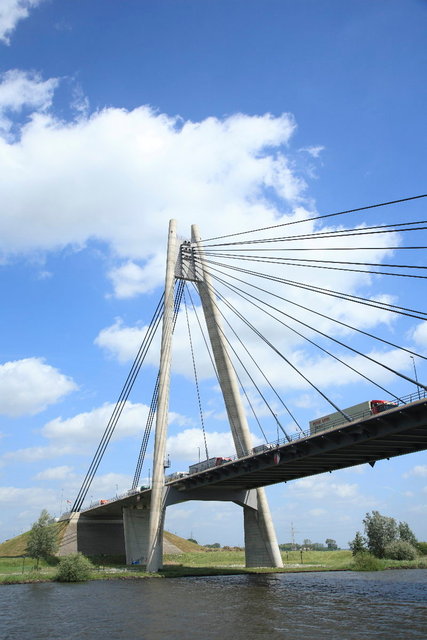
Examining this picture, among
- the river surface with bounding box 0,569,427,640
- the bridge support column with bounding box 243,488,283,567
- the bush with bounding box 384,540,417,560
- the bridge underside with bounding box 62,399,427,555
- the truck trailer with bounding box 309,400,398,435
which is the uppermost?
the truck trailer with bounding box 309,400,398,435

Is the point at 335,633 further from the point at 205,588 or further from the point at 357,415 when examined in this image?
the point at 205,588

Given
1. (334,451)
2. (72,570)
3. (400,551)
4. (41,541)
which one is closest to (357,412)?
(334,451)

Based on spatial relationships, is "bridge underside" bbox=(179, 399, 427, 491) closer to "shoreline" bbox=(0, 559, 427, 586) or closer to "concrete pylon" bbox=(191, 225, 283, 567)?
"concrete pylon" bbox=(191, 225, 283, 567)

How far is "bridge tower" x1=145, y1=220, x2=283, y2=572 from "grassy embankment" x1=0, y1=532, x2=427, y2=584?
2778mm

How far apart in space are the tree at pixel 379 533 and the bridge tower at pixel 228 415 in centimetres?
1677

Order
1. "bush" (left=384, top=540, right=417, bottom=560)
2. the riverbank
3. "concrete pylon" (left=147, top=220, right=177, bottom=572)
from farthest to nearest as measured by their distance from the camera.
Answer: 1. "bush" (left=384, top=540, right=417, bottom=560)
2. "concrete pylon" (left=147, top=220, right=177, bottom=572)
3. the riverbank

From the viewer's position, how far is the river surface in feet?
83.5

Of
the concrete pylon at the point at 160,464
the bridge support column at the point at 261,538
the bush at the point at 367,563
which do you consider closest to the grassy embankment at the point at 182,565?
the bush at the point at 367,563

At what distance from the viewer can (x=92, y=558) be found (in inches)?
3295

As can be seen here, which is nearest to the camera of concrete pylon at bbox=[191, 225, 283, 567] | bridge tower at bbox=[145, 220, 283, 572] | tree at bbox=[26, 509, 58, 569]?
bridge tower at bbox=[145, 220, 283, 572]

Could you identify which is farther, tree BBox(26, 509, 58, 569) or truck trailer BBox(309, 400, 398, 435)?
tree BBox(26, 509, 58, 569)

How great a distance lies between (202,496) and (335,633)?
45.8 m

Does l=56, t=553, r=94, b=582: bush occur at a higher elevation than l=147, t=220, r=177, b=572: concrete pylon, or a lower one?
lower

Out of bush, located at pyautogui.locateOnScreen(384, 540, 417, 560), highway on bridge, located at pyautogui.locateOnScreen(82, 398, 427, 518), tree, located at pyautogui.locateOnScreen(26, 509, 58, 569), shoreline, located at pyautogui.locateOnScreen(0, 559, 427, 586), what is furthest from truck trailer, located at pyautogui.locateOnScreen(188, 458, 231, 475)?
bush, located at pyautogui.locateOnScreen(384, 540, 417, 560)
